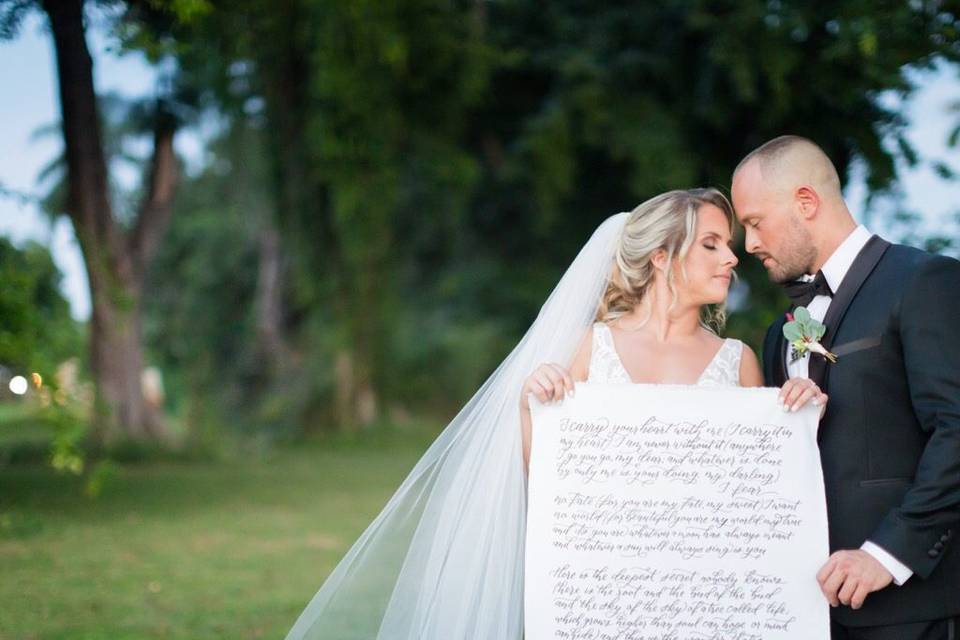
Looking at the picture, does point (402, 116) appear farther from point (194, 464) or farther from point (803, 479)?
point (803, 479)

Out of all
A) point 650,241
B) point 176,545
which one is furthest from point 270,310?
point 650,241

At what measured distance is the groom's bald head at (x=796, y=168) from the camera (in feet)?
10.6

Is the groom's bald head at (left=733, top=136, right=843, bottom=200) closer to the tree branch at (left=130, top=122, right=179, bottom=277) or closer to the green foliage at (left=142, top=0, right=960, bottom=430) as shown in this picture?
the green foliage at (left=142, top=0, right=960, bottom=430)

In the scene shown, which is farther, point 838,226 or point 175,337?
point 175,337

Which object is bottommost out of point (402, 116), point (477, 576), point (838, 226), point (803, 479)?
point (477, 576)

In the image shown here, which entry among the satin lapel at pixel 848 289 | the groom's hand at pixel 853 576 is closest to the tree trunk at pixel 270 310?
the satin lapel at pixel 848 289

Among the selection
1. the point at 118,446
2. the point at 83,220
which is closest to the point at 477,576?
the point at 83,220

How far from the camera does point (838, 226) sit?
10.7 ft

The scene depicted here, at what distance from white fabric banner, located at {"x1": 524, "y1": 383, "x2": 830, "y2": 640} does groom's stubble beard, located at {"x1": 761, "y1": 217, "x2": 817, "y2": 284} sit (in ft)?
1.25

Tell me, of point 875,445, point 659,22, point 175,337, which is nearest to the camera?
point 875,445

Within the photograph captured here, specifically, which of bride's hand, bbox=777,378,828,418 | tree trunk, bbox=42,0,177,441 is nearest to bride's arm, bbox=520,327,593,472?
bride's hand, bbox=777,378,828,418

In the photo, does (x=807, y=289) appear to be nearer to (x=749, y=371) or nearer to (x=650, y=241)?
(x=749, y=371)

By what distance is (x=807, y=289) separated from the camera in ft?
10.9

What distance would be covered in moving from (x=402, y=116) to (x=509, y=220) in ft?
17.3
